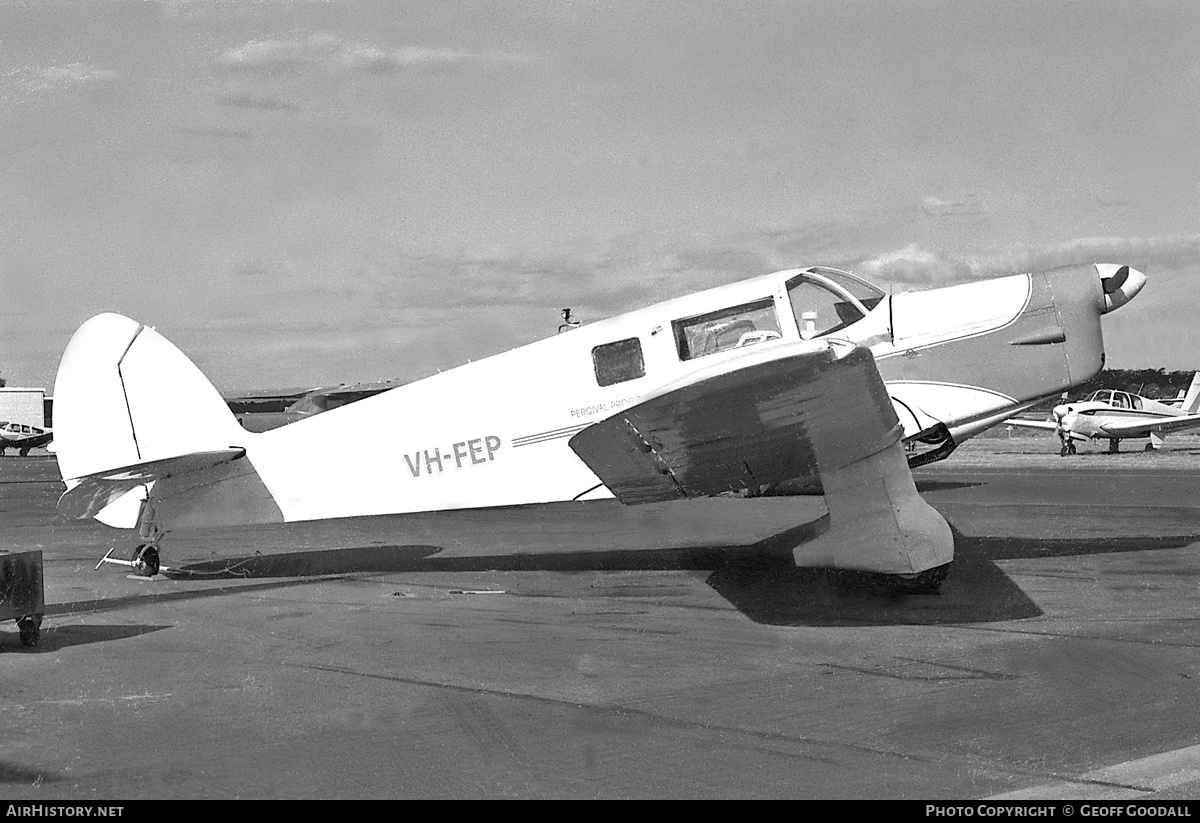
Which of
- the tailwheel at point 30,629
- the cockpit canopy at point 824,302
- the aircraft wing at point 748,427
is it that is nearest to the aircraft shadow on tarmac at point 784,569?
the aircraft wing at point 748,427

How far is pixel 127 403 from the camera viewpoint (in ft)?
35.0

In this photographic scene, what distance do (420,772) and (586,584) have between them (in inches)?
219

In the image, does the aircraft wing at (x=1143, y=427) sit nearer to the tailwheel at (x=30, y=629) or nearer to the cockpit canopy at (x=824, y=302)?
the cockpit canopy at (x=824, y=302)

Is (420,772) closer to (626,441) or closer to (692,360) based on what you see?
(626,441)

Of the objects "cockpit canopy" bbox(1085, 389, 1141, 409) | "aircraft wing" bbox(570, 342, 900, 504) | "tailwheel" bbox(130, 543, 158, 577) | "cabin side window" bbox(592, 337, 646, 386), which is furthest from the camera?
"cockpit canopy" bbox(1085, 389, 1141, 409)

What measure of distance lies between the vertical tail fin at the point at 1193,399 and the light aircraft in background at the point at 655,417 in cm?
2934

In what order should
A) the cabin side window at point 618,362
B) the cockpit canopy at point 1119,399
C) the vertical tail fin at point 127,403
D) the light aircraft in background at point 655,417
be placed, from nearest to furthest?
1. the light aircraft in background at point 655,417
2. the cabin side window at point 618,362
3. the vertical tail fin at point 127,403
4. the cockpit canopy at point 1119,399

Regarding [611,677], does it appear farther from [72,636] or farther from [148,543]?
[148,543]

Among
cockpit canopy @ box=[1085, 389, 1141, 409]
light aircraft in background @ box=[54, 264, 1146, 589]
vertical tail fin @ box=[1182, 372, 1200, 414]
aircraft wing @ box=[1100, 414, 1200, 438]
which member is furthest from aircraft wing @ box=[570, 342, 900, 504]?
vertical tail fin @ box=[1182, 372, 1200, 414]

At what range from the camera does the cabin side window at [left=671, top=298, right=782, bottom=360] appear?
9227 millimetres

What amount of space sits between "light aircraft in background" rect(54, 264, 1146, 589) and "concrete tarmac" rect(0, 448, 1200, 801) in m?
0.79

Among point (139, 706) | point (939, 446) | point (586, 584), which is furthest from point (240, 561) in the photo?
point (939, 446)

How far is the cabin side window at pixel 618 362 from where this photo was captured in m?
9.59

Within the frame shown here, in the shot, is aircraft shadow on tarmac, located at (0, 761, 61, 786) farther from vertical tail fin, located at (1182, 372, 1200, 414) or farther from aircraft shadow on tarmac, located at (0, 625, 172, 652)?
vertical tail fin, located at (1182, 372, 1200, 414)
